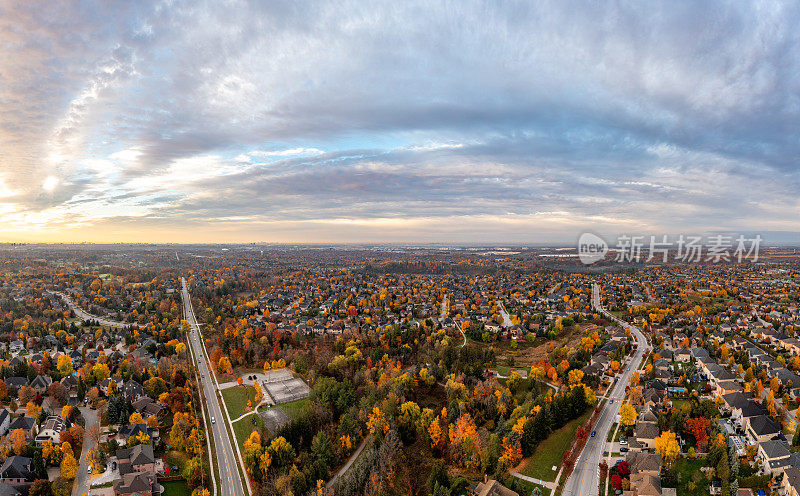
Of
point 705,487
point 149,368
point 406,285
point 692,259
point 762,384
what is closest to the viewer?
point 705,487

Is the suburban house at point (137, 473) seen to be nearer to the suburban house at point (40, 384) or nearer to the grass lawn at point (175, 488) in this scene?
the grass lawn at point (175, 488)

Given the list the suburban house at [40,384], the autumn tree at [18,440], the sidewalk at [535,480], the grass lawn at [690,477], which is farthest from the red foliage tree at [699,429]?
the suburban house at [40,384]

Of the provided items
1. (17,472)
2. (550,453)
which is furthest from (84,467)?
(550,453)

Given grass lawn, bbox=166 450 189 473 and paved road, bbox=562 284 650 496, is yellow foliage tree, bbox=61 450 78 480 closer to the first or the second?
grass lawn, bbox=166 450 189 473

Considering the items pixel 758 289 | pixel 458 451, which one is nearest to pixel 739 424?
pixel 458 451

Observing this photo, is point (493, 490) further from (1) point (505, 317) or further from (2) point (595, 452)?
(1) point (505, 317)

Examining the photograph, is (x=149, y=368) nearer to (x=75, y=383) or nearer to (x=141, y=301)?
(x=75, y=383)

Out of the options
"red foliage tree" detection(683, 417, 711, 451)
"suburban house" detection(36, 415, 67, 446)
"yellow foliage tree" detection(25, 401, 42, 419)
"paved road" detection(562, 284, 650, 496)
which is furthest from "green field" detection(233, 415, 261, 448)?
"red foliage tree" detection(683, 417, 711, 451)
